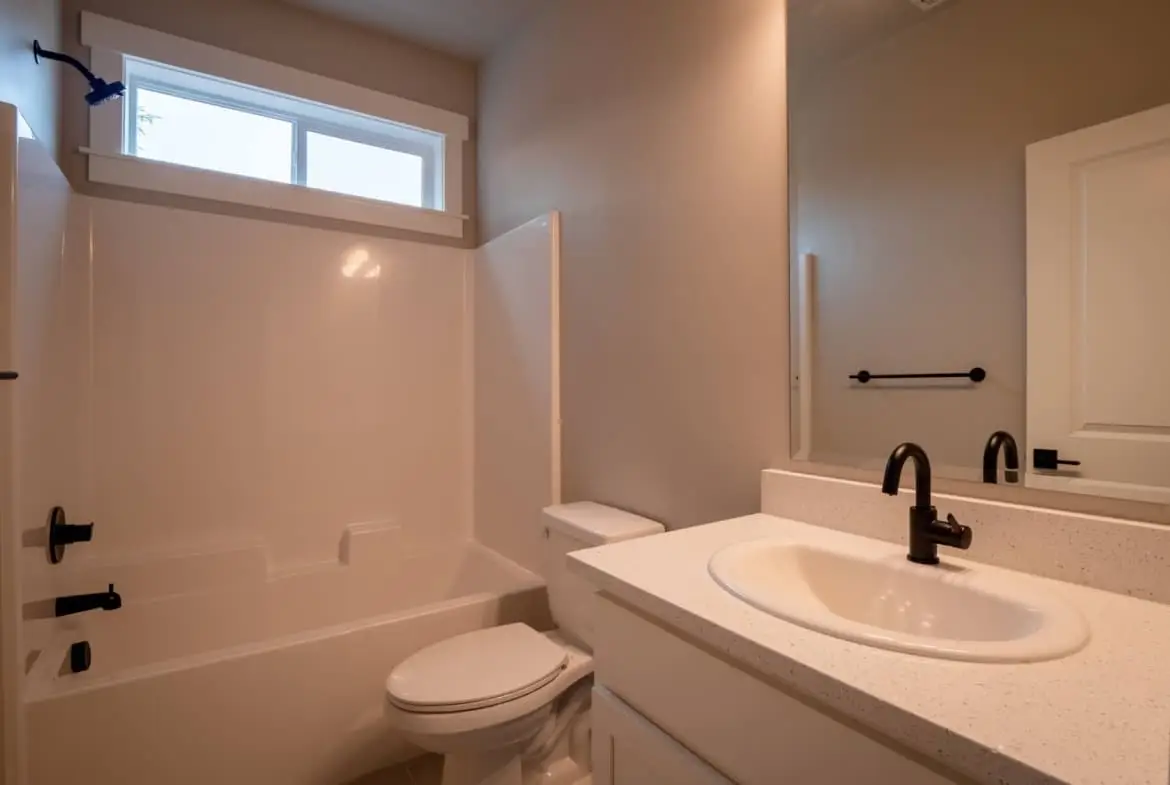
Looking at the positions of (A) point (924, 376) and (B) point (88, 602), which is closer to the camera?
(A) point (924, 376)

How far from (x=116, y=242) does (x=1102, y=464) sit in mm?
2802

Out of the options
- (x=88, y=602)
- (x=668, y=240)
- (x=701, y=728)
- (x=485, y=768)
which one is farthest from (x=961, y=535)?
(x=88, y=602)

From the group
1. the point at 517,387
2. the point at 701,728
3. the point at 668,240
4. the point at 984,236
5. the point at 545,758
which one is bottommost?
the point at 545,758

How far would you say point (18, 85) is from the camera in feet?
4.56

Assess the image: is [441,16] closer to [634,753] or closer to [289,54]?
[289,54]

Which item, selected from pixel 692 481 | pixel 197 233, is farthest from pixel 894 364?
pixel 197 233

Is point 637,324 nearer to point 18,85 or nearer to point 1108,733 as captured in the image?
point 1108,733

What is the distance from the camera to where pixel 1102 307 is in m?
0.85

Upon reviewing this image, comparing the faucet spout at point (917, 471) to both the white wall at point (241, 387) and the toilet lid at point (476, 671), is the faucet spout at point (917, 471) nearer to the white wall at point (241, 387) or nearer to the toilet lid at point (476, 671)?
the toilet lid at point (476, 671)

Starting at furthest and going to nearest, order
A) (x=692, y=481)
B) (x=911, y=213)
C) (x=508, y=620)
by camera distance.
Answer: (x=508, y=620), (x=692, y=481), (x=911, y=213)

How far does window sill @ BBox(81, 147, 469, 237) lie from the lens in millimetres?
1987

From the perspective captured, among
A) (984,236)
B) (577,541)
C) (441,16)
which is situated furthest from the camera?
(441,16)

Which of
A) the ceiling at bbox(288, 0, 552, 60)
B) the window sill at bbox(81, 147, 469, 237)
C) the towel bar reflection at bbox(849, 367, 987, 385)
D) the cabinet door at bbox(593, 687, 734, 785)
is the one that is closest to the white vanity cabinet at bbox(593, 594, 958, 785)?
the cabinet door at bbox(593, 687, 734, 785)

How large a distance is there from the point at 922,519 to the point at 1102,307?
423 millimetres
